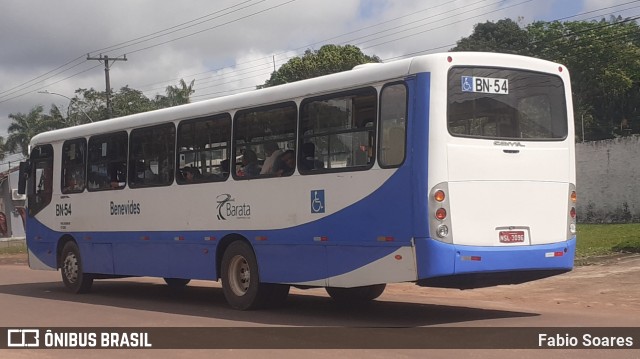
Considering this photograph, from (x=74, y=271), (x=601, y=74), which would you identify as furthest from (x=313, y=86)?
(x=601, y=74)

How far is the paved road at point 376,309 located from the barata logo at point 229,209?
146cm

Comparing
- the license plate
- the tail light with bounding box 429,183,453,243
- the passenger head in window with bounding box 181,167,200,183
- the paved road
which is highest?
the passenger head in window with bounding box 181,167,200,183

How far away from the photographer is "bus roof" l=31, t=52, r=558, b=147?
9750 millimetres

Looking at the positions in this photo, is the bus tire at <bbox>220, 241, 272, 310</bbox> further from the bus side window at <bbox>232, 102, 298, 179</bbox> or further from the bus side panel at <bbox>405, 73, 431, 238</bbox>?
the bus side panel at <bbox>405, 73, 431, 238</bbox>

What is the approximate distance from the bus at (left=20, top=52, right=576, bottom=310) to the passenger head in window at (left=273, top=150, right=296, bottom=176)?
2 cm

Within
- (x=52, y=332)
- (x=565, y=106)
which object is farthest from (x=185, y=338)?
(x=565, y=106)

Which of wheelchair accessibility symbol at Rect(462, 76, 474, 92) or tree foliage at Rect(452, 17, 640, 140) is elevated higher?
tree foliage at Rect(452, 17, 640, 140)

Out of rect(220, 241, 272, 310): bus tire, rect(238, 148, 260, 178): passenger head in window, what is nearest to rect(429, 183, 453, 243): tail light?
rect(238, 148, 260, 178): passenger head in window

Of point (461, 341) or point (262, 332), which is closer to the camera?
point (461, 341)

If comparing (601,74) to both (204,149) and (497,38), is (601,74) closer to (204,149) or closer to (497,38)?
(497,38)

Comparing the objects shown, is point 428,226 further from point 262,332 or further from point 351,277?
point 262,332

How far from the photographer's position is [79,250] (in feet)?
51.8

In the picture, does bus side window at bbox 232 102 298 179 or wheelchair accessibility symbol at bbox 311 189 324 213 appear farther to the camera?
bus side window at bbox 232 102 298 179

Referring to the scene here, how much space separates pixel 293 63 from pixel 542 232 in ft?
152
